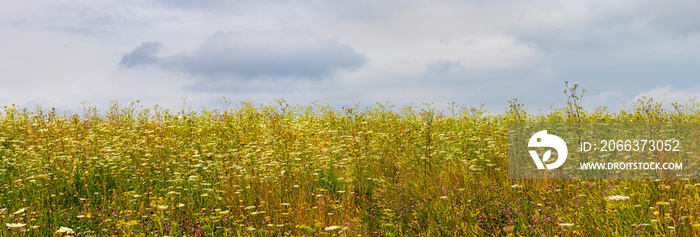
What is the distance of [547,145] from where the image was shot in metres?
6.26

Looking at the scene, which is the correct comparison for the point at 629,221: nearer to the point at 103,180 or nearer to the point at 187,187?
the point at 187,187

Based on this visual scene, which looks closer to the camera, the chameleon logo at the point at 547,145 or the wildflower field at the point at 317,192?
the wildflower field at the point at 317,192

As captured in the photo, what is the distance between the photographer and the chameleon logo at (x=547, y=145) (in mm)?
5879

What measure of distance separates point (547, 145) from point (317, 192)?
10.0ft

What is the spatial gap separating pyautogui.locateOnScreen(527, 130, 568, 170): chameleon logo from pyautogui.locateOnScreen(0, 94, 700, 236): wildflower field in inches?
15.8

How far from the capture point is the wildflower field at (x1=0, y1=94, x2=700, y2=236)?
4.46 metres

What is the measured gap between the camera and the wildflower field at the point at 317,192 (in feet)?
14.6

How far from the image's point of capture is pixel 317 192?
585cm

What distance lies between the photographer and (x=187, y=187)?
5.99 meters

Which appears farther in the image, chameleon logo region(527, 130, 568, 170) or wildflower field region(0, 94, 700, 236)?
chameleon logo region(527, 130, 568, 170)

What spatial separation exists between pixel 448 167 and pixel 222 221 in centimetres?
286

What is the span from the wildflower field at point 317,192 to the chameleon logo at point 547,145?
401mm

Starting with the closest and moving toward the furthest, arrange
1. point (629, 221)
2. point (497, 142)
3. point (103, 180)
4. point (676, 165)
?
point (629, 221) < point (676, 165) < point (103, 180) < point (497, 142)

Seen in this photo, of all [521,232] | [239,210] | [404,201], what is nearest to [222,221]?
[239,210]
